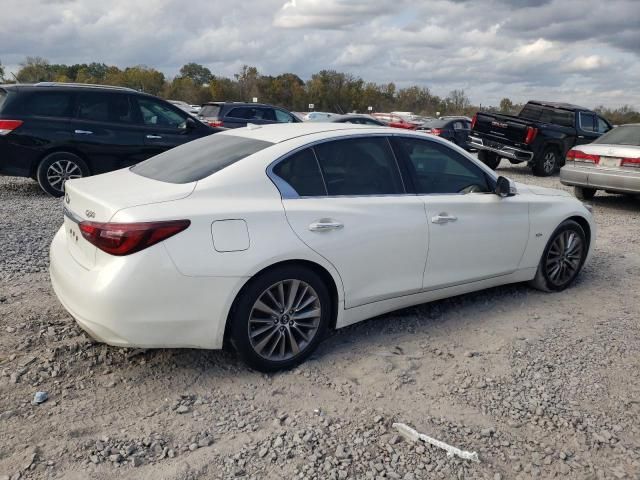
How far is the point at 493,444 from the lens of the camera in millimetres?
3051

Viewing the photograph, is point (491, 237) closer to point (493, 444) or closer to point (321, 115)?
point (493, 444)

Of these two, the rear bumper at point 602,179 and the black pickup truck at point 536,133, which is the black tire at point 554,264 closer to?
the rear bumper at point 602,179

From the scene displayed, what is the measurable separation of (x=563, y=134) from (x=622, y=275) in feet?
31.6

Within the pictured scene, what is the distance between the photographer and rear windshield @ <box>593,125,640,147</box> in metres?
9.98

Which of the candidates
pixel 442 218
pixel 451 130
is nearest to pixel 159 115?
pixel 442 218

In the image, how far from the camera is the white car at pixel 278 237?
3.23 m

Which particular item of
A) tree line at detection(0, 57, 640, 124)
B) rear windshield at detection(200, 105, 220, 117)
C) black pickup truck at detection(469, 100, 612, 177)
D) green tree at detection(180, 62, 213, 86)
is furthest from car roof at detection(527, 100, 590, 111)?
green tree at detection(180, 62, 213, 86)

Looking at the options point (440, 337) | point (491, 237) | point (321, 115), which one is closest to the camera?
point (440, 337)

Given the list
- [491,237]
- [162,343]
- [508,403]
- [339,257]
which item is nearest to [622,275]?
[491,237]

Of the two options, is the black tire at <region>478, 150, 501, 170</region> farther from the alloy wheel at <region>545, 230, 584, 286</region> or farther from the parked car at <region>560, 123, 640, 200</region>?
the alloy wheel at <region>545, 230, 584, 286</region>

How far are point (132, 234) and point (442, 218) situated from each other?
2207 mm

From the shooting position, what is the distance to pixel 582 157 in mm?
10320

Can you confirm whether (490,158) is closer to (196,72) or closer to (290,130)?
(290,130)

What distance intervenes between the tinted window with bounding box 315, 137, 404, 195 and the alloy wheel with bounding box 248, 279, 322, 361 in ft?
2.32
